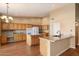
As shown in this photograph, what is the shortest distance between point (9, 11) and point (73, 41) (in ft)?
12.8

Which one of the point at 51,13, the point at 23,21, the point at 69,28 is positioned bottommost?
the point at 69,28

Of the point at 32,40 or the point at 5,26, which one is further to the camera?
the point at 32,40

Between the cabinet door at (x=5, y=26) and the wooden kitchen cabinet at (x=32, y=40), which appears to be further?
the wooden kitchen cabinet at (x=32, y=40)

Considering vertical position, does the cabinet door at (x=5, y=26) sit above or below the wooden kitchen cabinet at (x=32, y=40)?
above

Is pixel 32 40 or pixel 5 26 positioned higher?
pixel 5 26

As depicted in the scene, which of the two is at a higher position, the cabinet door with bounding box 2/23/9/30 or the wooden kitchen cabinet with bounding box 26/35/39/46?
the cabinet door with bounding box 2/23/9/30

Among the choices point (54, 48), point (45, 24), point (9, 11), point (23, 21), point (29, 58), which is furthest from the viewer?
point (45, 24)

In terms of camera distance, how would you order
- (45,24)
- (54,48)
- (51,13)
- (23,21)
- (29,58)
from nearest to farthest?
(29,58) < (54,48) < (23,21) < (51,13) < (45,24)

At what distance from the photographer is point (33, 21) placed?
6.62 m

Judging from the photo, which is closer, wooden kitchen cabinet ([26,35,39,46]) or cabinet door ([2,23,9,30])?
cabinet door ([2,23,9,30])

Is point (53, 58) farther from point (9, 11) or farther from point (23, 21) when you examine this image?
point (9, 11)

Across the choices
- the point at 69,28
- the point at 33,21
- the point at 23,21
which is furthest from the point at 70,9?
the point at 23,21

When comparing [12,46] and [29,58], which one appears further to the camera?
[12,46]

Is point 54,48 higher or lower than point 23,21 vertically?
lower
